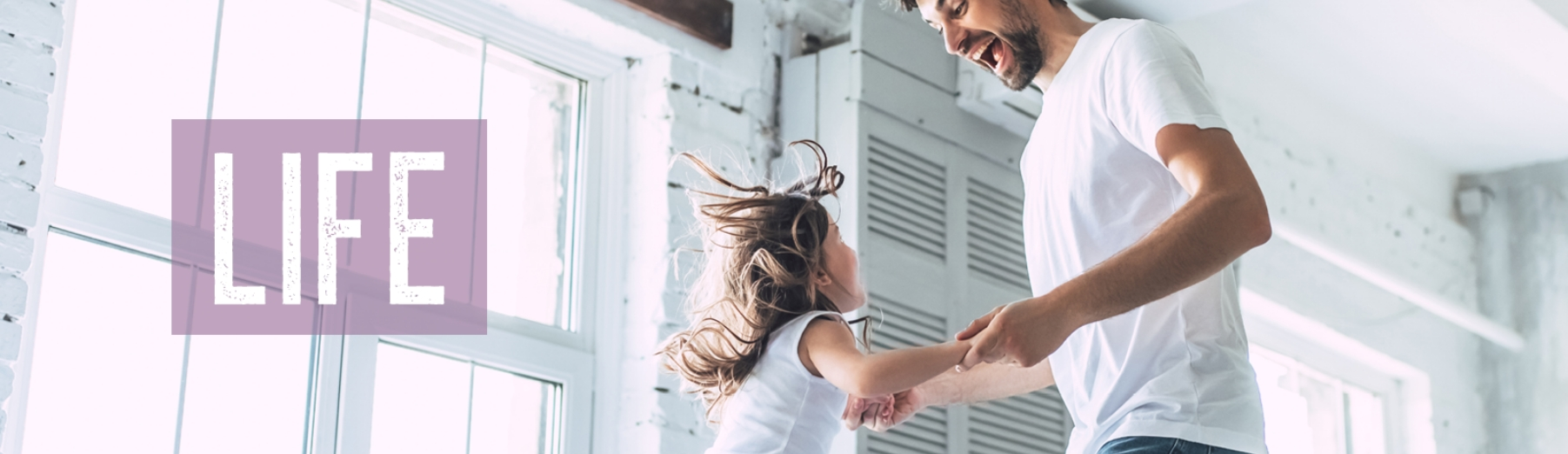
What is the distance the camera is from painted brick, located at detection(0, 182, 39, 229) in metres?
2.00

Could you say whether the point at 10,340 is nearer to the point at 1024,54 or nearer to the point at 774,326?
the point at 774,326

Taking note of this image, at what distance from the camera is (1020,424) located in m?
3.42

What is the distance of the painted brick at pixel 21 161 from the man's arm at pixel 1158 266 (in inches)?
54.7

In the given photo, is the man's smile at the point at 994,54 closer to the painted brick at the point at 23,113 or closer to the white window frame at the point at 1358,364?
the painted brick at the point at 23,113

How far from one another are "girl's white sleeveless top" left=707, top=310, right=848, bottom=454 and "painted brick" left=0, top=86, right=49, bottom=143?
107 cm

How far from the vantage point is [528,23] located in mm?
2961

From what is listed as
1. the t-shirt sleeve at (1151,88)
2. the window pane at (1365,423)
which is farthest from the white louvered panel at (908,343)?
the window pane at (1365,423)

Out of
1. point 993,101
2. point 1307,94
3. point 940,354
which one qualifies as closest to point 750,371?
point 940,354

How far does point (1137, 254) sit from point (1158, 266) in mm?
24

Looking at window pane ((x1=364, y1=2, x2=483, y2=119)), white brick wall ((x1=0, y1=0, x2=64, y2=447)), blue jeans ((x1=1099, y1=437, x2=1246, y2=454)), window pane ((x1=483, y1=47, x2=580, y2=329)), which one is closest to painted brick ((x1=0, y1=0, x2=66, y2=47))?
white brick wall ((x1=0, y1=0, x2=64, y2=447))

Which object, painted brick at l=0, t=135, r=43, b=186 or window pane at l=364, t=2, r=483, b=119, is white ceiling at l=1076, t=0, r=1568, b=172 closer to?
window pane at l=364, t=2, r=483, b=119

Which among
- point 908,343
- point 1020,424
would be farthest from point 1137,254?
point 1020,424

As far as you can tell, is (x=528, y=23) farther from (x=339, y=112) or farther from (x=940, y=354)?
(x=940, y=354)

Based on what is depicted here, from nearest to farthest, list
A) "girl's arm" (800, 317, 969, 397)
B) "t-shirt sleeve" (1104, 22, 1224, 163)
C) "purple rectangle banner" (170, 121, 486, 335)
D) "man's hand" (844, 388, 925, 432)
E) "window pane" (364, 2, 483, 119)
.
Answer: "t-shirt sleeve" (1104, 22, 1224, 163) → "girl's arm" (800, 317, 969, 397) → "man's hand" (844, 388, 925, 432) → "purple rectangle banner" (170, 121, 486, 335) → "window pane" (364, 2, 483, 119)
